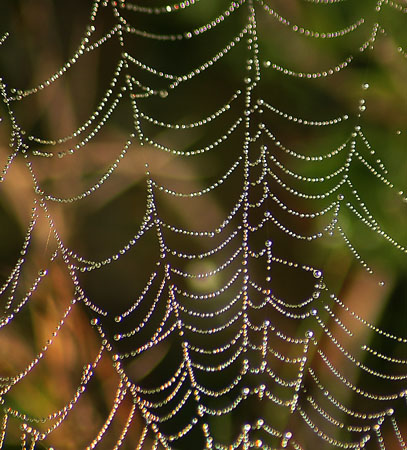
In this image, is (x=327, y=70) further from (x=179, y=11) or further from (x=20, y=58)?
(x=20, y=58)

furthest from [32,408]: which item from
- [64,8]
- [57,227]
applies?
[64,8]

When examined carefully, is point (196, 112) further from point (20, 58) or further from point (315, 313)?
point (315, 313)

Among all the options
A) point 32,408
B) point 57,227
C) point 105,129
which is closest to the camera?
point 32,408

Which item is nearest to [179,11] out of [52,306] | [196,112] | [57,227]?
[196,112]

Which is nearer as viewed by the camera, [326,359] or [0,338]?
[0,338]

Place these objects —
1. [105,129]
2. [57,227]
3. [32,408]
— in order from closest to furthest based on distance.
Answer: [32,408] < [57,227] < [105,129]

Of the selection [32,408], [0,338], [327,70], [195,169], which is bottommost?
[32,408]

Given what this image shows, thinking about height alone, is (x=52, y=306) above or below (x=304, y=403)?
above
